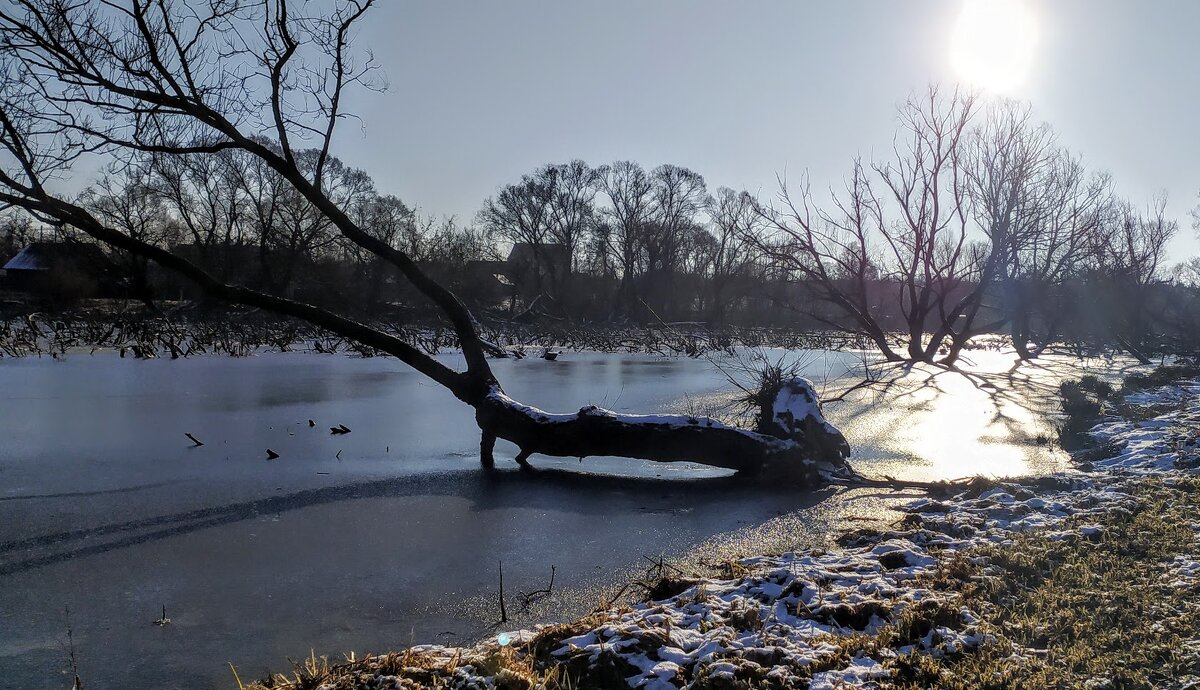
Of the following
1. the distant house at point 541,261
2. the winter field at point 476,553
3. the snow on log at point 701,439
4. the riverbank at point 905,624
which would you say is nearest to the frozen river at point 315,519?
the winter field at point 476,553

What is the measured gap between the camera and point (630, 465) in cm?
865

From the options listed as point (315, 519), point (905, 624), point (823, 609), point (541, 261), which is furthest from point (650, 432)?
point (541, 261)

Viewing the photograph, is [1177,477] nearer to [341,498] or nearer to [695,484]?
[695,484]

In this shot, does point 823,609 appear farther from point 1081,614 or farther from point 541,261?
point 541,261

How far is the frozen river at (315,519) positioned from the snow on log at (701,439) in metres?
0.30

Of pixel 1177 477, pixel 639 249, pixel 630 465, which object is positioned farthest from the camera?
pixel 639 249

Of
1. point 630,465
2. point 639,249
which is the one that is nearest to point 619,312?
point 639,249

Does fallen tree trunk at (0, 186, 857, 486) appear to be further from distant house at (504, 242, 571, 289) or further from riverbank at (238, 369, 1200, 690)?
distant house at (504, 242, 571, 289)

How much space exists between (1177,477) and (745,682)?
16.2 feet

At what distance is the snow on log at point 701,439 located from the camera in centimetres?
777

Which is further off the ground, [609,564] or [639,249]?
[639,249]

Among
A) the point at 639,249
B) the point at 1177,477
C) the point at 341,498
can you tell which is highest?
the point at 639,249

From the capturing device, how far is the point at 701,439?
787 centimetres

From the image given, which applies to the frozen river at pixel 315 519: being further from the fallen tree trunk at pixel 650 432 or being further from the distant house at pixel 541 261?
the distant house at pixel 541 261
